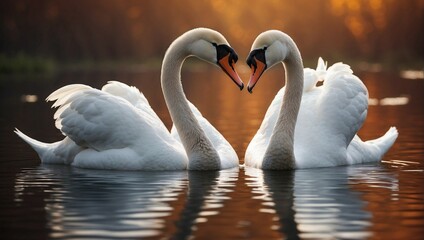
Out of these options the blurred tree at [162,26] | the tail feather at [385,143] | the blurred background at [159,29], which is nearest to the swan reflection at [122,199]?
the tail feather at [385,143]

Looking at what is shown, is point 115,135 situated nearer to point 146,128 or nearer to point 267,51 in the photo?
point 146,128

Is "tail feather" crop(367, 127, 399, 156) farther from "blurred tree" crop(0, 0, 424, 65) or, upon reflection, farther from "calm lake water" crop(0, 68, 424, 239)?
"blurred tree" crop(0, 0, 424, 65)

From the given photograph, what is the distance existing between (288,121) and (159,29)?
76303 millimetres

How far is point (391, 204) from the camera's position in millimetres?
10039

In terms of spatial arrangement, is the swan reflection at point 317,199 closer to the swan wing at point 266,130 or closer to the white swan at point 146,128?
the swan wing at point 266,130

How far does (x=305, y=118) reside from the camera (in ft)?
44.4

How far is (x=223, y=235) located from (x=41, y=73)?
4323cm

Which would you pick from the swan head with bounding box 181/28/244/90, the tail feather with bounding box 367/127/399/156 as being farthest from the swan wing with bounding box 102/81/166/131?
the tail feather with bounding box 367/127/399/156

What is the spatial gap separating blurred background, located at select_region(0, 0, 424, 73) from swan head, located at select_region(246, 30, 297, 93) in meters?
39.9

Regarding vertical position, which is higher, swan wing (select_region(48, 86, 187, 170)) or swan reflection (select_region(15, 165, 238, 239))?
swan wing (select_region(48, 86, 187, 170))

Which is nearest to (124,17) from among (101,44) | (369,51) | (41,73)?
(101,44)

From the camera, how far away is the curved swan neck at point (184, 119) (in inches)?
501

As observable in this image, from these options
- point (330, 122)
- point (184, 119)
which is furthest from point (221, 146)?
point (330, 122)

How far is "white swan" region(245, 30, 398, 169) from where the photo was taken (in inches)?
493
